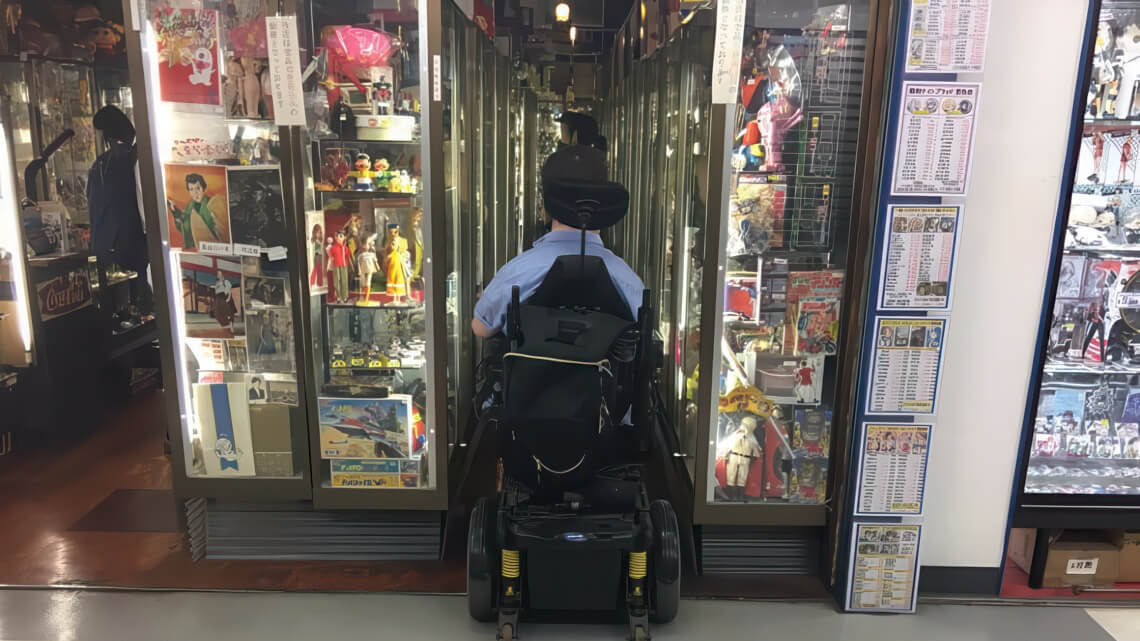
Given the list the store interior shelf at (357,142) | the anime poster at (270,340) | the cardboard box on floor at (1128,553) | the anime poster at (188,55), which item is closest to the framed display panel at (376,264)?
the store interior shelf at (357,142)

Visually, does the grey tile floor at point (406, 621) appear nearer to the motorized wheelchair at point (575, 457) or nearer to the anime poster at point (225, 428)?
the motorized wheelchair at point (575, 457)

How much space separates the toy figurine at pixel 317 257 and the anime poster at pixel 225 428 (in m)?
0.57

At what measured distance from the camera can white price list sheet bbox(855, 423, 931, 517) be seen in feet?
9.08

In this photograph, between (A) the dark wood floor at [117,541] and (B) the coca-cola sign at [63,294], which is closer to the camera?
(A) the dark wood floor at [117,541]

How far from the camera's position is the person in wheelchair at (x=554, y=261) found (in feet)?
8.82

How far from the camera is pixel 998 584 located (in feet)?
9.78

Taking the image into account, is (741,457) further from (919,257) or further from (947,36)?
(947,36)

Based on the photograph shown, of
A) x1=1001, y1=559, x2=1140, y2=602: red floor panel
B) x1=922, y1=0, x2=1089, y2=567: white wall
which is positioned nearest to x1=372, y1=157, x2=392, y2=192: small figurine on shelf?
x1=922, y1=0, x2=1089, y2=567: white wall

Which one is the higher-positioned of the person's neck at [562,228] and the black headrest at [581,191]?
the black headrest at [581,191]

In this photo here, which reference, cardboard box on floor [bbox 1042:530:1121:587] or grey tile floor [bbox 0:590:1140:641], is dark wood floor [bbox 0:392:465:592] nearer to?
grey tile floor [bbox 0:590:1140:641]

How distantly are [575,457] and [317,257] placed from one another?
1304mm

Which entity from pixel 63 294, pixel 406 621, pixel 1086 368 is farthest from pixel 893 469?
pixel 63 294

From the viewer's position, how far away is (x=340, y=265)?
296 centimetres

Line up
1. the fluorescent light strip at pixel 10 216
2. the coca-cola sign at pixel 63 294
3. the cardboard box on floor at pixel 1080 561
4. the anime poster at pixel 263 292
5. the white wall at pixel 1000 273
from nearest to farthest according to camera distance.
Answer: the white wall at pixel 1000 273, the anime poster at pixel 263 292, the cardboard box on floor at pixel 1080 561, the fluorescent light strip at pixel 10 216, the coca-cola sign at pixel 63 294
